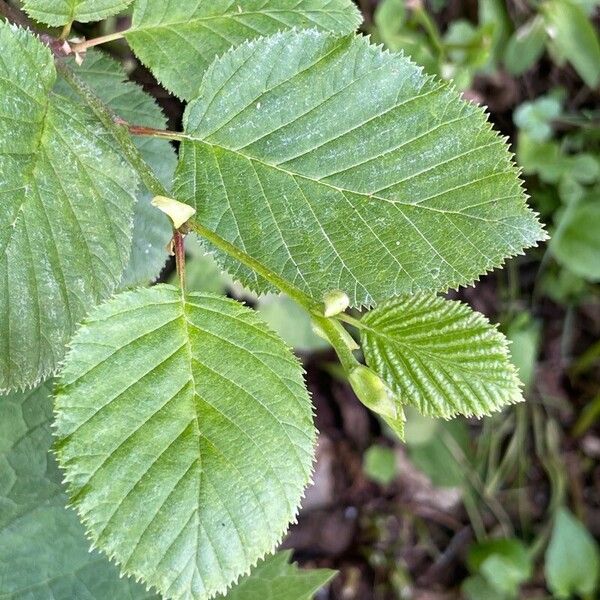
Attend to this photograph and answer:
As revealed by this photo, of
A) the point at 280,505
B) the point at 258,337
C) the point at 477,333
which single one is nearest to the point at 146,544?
the point at 280,505

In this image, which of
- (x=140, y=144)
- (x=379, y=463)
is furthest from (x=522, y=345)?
(x=140, y=144)

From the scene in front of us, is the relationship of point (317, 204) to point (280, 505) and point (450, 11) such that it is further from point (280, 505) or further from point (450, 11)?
point (450, 11)

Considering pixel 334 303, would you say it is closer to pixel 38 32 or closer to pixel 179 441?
pixel 179 441

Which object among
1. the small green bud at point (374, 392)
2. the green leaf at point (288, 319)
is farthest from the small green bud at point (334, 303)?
the green leaf at point (288, 319)

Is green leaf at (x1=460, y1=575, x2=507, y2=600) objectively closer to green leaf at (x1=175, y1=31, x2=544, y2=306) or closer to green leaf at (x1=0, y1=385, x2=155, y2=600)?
green leaf at (x1=0, y1=385, x2=155, y2=600)

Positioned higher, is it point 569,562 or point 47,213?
point 47,213

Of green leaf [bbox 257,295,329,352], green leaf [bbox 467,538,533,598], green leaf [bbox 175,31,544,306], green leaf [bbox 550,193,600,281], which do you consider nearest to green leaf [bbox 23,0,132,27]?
green leaf [bbox 175,31,544,306]
